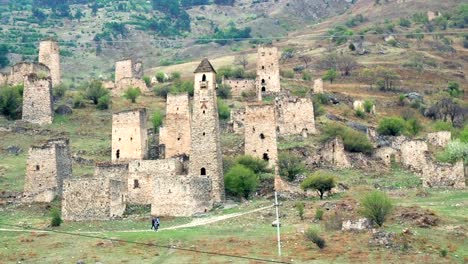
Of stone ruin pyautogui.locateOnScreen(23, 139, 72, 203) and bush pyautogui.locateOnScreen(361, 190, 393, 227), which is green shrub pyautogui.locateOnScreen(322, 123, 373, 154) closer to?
stone ruin pyautogui.locateOnScreen(23, 139, 72, 203)

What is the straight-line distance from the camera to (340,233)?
45.4 m

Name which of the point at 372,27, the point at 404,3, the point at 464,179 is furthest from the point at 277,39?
the point at 464,179

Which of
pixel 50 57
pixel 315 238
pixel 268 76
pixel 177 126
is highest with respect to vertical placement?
pixel 50 57

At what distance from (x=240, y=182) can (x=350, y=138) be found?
42.3ft

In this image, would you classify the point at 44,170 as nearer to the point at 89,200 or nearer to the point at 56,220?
the point at 89,200

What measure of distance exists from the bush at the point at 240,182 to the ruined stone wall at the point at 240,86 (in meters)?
25.1

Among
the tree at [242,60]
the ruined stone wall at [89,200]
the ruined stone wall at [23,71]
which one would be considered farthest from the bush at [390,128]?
the tree at [242,60]

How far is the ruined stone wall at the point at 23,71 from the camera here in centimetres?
7819

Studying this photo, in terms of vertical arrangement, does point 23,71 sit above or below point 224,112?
above

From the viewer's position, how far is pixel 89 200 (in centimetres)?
5191

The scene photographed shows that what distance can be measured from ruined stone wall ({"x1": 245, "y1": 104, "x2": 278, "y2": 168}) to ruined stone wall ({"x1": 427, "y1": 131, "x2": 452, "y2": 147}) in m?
14.9

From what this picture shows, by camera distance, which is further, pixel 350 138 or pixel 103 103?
pixel 103 103

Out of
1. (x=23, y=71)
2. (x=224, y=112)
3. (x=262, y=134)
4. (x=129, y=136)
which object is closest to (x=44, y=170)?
(x=129, y=136)

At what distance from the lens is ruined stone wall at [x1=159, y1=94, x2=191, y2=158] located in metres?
58.8
